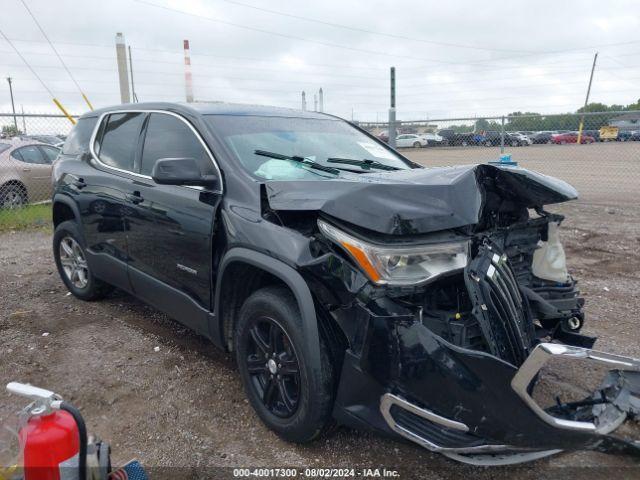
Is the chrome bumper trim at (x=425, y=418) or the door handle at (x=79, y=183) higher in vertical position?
the door handle at (x=79, y=183)

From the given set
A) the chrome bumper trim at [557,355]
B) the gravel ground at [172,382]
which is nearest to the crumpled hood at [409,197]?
the chrome bumper trim at [557,355]

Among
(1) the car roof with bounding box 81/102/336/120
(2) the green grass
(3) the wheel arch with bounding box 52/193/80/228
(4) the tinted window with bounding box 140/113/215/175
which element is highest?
(1) the car roof with bounding box 81/102/336/120

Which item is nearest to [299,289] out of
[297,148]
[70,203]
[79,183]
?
[297,148]

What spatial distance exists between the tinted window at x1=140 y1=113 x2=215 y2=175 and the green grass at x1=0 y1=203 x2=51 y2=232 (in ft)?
21.4

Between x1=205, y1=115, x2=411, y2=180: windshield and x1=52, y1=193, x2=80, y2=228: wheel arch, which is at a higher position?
x1=205, y1=115, x2=411, y2=180: windshield

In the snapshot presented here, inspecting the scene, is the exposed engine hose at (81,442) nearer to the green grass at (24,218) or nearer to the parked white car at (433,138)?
the green grass at (24,218)

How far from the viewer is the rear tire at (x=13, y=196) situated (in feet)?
31.6

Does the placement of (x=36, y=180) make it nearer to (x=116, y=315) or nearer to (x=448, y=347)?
(x=116, y=315)

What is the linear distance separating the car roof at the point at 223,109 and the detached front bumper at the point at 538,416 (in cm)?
A: 234

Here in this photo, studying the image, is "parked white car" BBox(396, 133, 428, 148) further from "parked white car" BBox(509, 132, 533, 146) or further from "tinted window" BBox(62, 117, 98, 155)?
"tinted window" BBox(62, 117, 98, 155)

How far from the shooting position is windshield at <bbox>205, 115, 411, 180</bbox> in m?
3.12

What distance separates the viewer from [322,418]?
251 cm

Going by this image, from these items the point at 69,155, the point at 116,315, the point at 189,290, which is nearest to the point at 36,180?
the point at 69,155

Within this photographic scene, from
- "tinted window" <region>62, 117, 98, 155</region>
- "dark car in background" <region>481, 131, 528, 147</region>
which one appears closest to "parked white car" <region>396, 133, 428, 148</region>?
"dark car in background" <region>481, 131, 528, 147</region>
